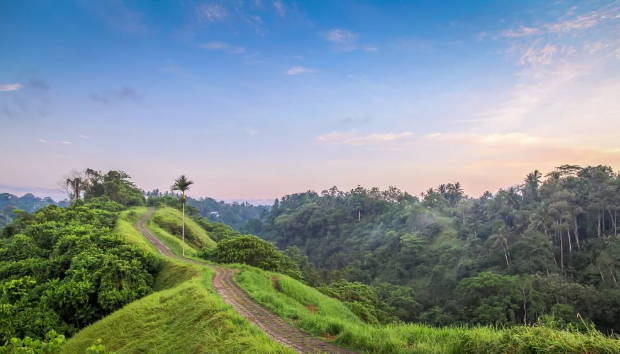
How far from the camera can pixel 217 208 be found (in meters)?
185

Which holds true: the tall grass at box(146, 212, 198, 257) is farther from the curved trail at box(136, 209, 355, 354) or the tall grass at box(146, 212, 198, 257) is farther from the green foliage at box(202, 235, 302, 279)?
the curved trail at box(136, 209, 355, 354)

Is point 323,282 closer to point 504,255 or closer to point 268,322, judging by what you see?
point 504,255

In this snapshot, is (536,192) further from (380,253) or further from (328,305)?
(328,305)

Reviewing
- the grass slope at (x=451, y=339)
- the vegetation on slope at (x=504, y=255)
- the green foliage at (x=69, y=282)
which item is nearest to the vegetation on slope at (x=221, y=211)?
the vegetation on slope at (x=504, y=255)

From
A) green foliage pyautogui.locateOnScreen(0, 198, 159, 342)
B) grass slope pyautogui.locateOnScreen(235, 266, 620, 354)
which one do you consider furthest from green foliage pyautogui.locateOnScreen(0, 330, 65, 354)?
green foliage pyautogui.locateOnScreen(0, 198, 159, 342)

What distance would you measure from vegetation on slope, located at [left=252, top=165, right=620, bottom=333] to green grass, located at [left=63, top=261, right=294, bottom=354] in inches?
440

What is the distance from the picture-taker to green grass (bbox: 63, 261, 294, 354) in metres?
8.42

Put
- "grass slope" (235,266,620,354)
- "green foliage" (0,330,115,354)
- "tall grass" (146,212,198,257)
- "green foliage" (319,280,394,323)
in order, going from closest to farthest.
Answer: "green foliage" (0,330,115,354), "grass slope" (235,266,620,354), "green foliage" (319,280,394,323), "tall grass" (146,212,198,257)

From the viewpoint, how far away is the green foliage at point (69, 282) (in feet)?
48.2

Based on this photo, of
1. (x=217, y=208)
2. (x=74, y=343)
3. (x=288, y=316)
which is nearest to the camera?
(x=288, y=316)

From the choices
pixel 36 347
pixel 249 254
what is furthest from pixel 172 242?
pixel 36 347

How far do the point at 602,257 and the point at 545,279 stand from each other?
8.67 meters

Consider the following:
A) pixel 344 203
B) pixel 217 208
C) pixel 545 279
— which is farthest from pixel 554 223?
pixel 217 208

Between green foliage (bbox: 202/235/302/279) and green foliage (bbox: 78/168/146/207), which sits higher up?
green foliage (bbox: 78/168/146/207)
